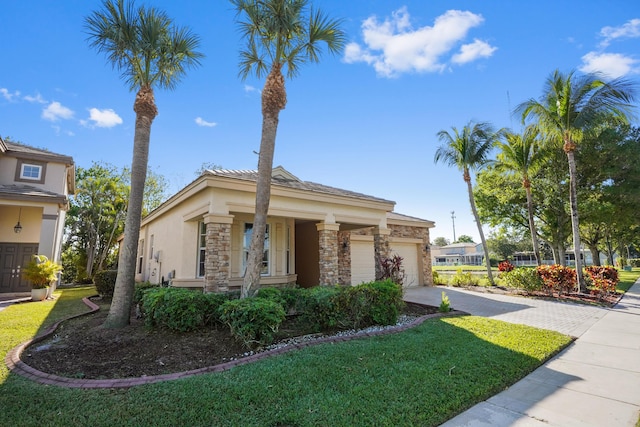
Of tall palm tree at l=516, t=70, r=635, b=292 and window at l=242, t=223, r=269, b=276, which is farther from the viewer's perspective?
tall palm tree at l=516, t=70, r=635, b=292

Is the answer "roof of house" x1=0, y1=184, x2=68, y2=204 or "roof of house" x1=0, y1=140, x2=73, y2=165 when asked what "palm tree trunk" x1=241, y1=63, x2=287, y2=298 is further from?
"roof of house" x1=0, y1=140, x2=73, y2=165

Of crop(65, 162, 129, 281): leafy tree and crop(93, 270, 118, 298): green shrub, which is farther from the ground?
crop(65, 162, 129, 281): leafy tree

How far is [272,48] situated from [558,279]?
46.5ft

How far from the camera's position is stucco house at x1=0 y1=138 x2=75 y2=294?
13766 millimetres

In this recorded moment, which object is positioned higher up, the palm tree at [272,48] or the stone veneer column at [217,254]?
the palm tree at [272,48]

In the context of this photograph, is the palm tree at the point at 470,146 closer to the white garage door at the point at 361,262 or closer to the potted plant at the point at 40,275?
the white garage door at the point at 361,262

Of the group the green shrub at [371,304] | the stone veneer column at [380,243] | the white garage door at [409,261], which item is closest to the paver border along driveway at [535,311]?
the stone veneer column at [380,243]

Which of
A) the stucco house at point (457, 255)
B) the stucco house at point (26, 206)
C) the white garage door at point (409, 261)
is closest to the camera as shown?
the stucco house at point (26, 206)

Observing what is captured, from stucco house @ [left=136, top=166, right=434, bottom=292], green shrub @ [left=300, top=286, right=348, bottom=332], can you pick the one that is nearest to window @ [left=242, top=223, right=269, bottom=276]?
stucco house @ [left=136, top=166, right=434, bottom=292]

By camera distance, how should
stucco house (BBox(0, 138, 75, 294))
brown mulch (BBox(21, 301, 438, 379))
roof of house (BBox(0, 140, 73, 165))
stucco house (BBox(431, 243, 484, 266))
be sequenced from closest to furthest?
1. brown mulch (BBox(21, 301, 438, 379))
2. stucco house (BBox(0, 138, 75, 294))
3. roof of house (BBox(0, 140, 73, 165))
4. stucco house (BBox(431, 243, 484, 266))

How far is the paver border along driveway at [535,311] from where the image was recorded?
8211mm

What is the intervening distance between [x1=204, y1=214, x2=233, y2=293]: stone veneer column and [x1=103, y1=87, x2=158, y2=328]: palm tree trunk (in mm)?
1775

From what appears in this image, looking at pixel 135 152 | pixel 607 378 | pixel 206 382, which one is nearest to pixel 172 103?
pixel 135 152

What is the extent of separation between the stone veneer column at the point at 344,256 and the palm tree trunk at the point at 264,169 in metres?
7.16
